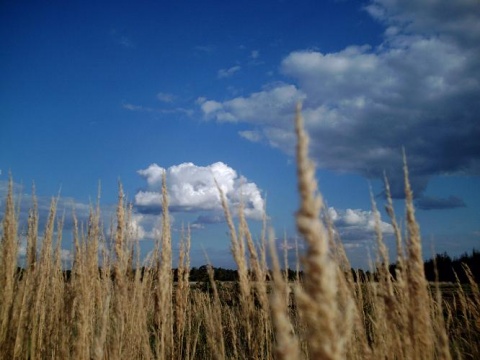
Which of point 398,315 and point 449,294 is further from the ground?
point 398,315

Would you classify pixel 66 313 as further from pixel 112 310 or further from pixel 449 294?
pixel 449 294

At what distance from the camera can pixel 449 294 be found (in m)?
9.89

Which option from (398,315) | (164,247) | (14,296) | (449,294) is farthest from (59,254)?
(449,294)

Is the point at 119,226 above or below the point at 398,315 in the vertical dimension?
above

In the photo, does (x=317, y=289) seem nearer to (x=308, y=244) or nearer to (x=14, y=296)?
(x=308, y=244)

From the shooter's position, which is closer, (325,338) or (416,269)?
(325,338)

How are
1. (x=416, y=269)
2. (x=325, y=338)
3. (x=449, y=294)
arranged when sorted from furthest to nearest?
(x=449, y=294) → (x=416, y=269) → (x=325, y=338)

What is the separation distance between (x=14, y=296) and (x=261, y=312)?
2.39 meters

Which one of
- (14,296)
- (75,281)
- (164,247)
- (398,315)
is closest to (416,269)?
(398,315)

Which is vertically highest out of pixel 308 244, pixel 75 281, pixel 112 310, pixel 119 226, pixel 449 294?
pixel 119 226

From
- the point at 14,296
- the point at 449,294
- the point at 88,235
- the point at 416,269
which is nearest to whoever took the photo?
the point at 416,269

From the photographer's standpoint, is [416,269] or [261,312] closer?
[416,269]

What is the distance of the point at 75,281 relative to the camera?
103 inches

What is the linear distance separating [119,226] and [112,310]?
2.71ft
